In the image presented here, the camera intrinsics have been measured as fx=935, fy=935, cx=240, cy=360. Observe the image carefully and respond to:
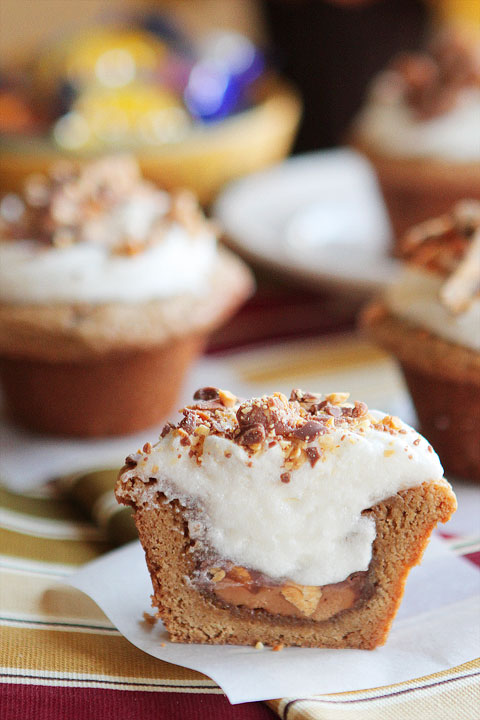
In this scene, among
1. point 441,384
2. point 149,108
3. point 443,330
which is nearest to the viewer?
point 443,330

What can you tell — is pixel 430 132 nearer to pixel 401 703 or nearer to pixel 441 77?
pixel 441 77

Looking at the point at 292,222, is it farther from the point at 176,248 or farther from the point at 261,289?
the point at 176,248

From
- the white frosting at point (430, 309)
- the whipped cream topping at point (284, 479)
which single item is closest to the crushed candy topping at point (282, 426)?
the whipped cream topping at point (284, 479)

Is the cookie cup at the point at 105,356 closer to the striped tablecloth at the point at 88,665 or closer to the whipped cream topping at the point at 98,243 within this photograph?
the whipped cream topping at the point at 98,243

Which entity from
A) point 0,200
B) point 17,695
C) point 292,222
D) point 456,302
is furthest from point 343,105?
point 17,695

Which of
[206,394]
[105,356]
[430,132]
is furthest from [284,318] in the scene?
[206,394]

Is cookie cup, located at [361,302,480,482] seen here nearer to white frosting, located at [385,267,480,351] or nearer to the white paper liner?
white frosting, located at [385,267,480,351]

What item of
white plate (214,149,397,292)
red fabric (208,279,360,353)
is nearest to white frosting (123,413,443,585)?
white plate (214,149,397,292)
